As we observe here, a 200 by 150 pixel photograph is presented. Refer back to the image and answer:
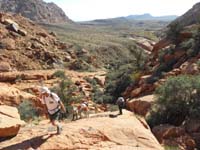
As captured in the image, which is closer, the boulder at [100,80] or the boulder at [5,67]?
the boulder at [100,80]

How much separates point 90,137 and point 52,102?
52.1 inches

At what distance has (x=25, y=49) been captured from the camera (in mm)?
58000

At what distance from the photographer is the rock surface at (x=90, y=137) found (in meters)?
9.66

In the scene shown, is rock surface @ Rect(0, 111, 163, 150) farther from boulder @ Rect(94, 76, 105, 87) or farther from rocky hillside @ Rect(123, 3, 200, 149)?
boulder @ Rect(94, 76, 105, 87)

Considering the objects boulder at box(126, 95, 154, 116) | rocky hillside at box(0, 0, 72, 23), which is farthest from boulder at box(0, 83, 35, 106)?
rocky hillside at box(0, 0, 72, 23)

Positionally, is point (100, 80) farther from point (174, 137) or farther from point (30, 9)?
point (30, 9)

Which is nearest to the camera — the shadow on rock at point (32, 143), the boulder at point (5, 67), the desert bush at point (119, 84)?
the shadow on rock at point (32, 143)

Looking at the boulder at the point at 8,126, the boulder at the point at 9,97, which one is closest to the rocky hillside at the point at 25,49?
the boulder at the point at 9,97

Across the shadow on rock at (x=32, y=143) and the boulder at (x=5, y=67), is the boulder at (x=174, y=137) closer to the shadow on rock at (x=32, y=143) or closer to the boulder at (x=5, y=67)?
the shadow on rock at (x=32, y=143)

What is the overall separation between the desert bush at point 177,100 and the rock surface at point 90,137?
771 centimetres

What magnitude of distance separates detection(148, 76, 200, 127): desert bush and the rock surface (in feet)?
25.3

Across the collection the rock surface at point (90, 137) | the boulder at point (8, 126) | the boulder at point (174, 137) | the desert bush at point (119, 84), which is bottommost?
the desert bush at point (119, 84)

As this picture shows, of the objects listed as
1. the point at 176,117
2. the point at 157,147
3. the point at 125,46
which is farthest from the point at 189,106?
the point at 125,46

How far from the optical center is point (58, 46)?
67125 mm
